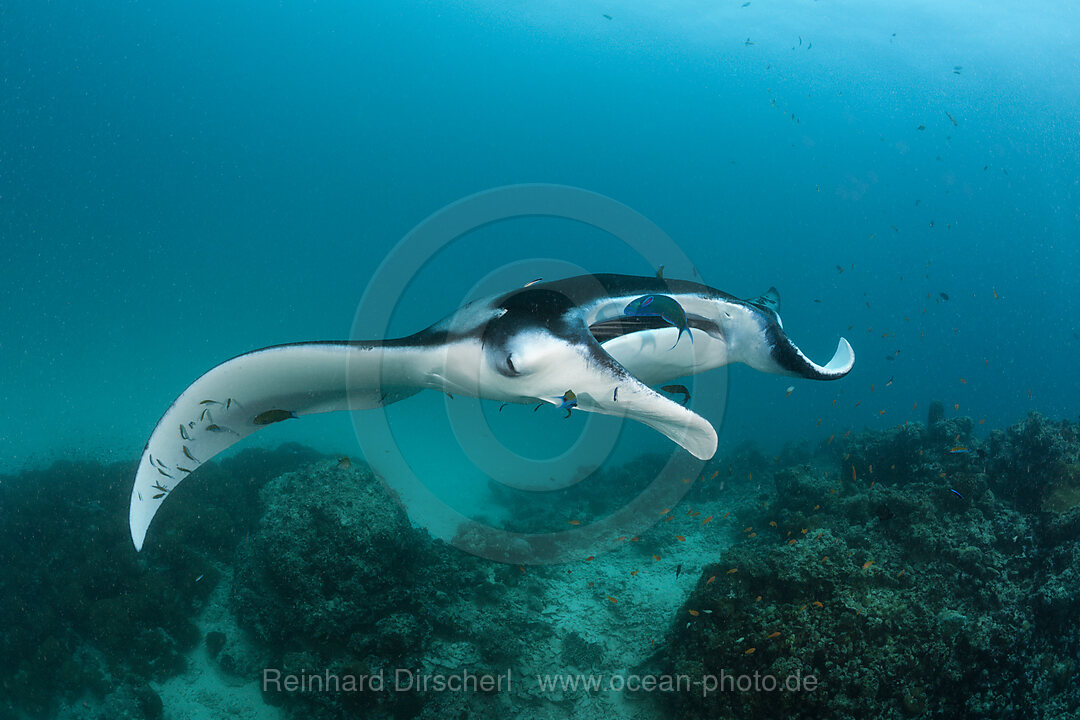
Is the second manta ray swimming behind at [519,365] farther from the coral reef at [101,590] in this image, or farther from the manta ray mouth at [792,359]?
the coral reef at [101,590]

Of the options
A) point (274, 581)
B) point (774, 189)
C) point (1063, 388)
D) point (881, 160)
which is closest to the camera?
point (274, 581)

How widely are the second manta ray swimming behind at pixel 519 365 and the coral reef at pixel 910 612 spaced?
2.58 metres

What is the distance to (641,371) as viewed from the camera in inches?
118

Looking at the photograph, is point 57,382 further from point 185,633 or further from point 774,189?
point 774,189

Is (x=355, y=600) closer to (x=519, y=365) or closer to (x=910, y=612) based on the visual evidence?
(x=519, y=365)

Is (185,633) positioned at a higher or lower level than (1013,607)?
lower

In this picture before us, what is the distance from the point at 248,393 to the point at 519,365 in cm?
192

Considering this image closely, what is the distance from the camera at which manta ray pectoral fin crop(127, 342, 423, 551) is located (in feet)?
8.19

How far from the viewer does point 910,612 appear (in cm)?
411

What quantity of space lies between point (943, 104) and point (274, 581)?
74.6 metres

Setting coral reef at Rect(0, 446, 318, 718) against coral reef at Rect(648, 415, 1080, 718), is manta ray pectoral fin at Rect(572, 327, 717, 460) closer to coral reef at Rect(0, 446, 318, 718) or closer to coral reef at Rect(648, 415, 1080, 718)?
coral reef at Rect(648, 415, 1080, 718)

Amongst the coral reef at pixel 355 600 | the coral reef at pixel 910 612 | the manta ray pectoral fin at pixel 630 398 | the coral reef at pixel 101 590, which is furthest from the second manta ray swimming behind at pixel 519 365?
the coral reef at pixel 101 590

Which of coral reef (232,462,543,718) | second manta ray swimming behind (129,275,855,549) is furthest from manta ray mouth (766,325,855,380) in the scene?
coral reef (232,462,543,718)

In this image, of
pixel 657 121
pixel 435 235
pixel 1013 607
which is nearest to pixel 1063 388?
pixel 657 121
